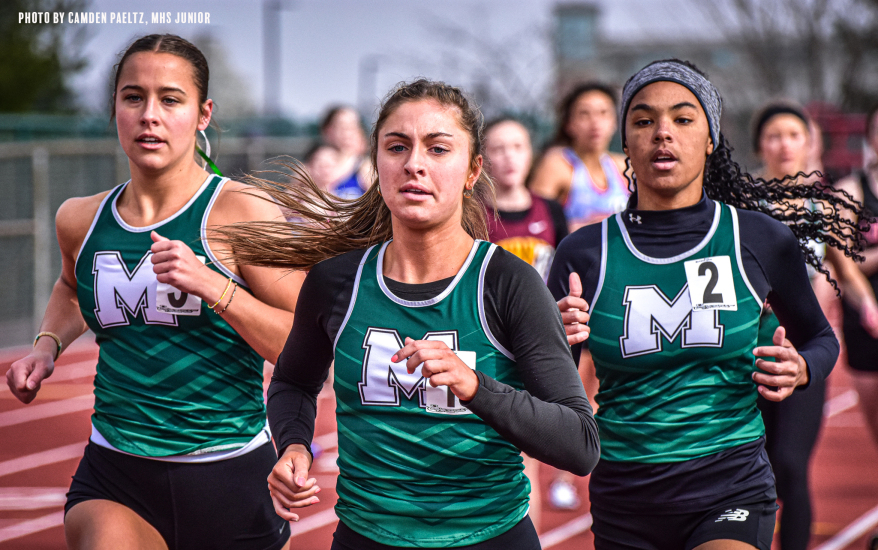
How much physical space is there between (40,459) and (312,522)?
121 inches

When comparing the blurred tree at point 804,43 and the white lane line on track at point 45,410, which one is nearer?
the white lane line on track at point 45,410

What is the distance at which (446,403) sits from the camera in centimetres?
242

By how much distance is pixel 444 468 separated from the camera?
2.42 m

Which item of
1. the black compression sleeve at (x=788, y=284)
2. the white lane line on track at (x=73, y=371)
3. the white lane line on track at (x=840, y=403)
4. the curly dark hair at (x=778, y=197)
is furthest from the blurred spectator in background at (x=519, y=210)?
the white lane line on track at (x=73, y=371)

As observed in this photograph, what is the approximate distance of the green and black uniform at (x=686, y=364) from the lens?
2979mm

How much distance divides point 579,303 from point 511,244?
2.55 m

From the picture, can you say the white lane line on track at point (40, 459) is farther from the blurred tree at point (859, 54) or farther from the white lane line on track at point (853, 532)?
the blurred tree at point (859, 54)

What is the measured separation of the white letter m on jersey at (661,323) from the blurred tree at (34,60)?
15.9m

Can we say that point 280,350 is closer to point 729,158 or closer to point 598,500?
point 598,500

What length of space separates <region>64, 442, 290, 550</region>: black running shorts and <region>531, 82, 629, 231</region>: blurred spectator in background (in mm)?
3902

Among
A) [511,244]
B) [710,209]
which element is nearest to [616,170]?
[511,244]

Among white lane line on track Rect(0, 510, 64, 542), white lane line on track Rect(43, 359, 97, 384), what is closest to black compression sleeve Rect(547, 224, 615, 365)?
white lane line on track Rect(0, 510, 64, 542)

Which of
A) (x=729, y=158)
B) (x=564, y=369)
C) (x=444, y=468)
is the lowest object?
(x=444, y=468)

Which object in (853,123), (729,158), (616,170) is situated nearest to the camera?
(729,158)
